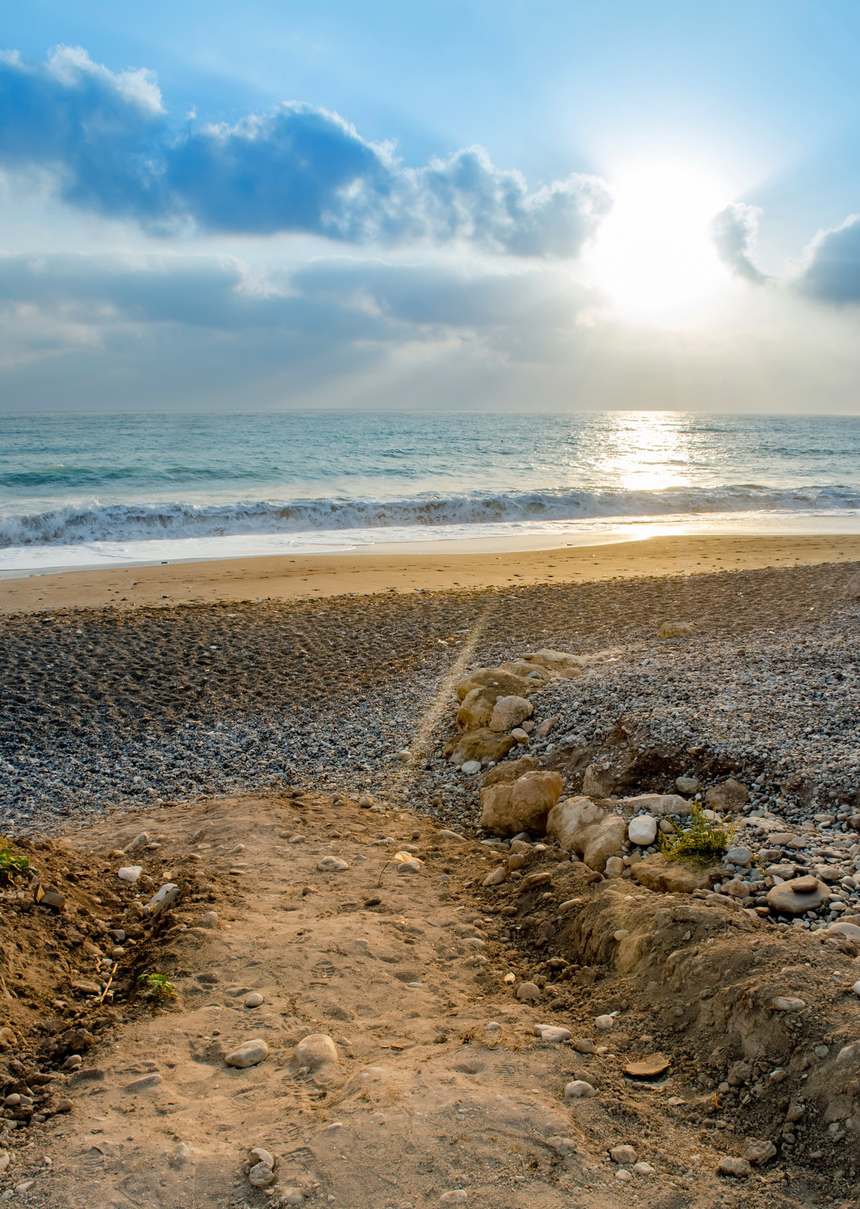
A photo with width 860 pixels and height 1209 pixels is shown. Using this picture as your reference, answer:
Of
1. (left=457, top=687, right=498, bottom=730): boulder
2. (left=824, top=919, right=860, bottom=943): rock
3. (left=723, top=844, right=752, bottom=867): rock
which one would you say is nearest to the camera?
(left=824, top=919, right=860, bottom=943): rock

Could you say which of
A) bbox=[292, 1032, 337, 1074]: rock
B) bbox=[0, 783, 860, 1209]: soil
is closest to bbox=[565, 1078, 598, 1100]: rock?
bbox=[0, 783, 860, 1209]: soil

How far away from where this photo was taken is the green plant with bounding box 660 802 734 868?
12.3 feet

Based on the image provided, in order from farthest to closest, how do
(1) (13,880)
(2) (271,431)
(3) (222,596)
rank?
(2) (271,431) < (3) (222,596) < (1) (13,880)

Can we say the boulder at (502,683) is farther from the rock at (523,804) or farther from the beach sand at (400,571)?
the beach sand at (400,571)

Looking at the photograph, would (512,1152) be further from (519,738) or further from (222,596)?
(222,596)

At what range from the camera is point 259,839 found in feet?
15.3

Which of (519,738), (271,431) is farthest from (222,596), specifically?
(271,431)

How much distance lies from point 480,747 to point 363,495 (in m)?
21.3

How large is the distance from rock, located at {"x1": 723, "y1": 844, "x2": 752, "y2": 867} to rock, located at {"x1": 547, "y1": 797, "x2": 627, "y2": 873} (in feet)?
1.93

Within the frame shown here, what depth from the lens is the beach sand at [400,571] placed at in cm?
1184

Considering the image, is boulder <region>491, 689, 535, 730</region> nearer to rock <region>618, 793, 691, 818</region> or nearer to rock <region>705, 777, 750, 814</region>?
rock <region>618, 793, 691, 818</region>

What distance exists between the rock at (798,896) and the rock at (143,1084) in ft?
8.69

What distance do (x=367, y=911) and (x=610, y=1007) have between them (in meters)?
1.39

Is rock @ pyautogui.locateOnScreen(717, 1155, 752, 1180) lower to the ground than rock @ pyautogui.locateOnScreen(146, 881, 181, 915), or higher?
higher
